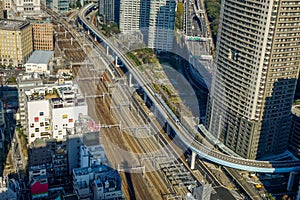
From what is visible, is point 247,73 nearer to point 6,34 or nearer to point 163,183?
point 163,183

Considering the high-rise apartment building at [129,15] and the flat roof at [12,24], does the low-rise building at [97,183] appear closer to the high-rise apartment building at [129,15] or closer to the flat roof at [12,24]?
the flat roof at [12,24]

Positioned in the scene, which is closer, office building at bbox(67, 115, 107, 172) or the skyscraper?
office building at bbox(67, 115, 107, 172)

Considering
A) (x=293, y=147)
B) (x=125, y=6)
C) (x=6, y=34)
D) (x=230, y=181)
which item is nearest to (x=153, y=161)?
(x=230, y=181)

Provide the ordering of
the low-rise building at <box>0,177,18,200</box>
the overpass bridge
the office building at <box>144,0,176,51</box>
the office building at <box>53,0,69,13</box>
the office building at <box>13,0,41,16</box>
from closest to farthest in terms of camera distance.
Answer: the low-rise building at <box>0,177,18,200</box>, the overpass bridge, the office building at <box>144,0,176,51</box>, the office building at <box>13,0,41,16</box>, the office building at <box>53,0,69,13</box>

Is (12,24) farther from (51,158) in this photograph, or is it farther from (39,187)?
(39,187)

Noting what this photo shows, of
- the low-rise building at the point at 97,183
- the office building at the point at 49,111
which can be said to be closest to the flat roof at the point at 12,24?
the office building at the point at 49,111

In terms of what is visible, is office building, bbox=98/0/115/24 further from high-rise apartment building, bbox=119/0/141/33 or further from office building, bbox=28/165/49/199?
office building, bbox=28/165/49/199

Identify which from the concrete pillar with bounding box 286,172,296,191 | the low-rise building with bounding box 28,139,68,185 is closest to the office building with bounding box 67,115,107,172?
the low-rise building with bounding box 28,139,68,185
